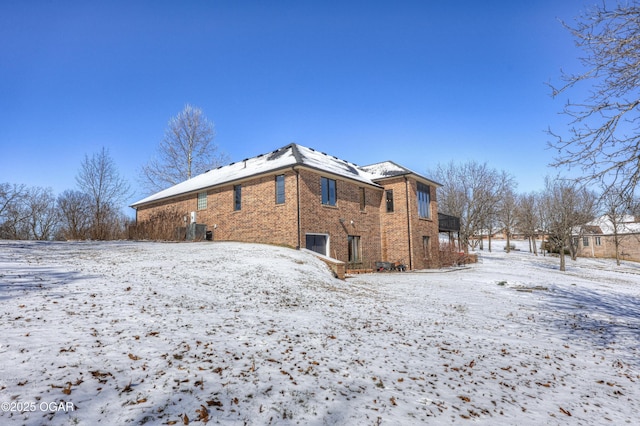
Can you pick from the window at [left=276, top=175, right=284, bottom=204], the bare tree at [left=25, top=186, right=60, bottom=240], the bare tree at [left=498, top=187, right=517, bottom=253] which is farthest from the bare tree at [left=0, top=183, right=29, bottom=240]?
the bare tree at [left=498, top=187, right=517, bottom=253]

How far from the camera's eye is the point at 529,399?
403cm

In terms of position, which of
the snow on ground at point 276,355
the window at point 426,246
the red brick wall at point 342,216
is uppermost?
the red brick wall at point 342,216

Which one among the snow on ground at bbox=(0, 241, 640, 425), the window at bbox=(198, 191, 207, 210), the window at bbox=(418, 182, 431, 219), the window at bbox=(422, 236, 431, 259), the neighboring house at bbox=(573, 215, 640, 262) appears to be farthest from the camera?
the neighboring house at bbox=(573, 215, 640, 262)

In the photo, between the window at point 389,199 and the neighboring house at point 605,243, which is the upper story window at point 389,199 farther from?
the neighboring house at point 605,243

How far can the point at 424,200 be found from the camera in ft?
75.0

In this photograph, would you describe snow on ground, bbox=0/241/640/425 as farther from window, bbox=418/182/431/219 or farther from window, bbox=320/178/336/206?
window, bbox=418/182/431/219

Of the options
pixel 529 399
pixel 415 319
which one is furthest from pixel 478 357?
pixel 415 319

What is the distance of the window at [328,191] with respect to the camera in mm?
18031

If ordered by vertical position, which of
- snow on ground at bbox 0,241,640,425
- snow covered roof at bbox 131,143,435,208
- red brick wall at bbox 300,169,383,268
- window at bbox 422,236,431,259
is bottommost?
snow on ground at bbox 0,241,640,425

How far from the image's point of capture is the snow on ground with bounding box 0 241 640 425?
9.96ft

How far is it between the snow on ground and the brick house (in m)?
8.14

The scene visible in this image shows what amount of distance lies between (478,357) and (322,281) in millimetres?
5912

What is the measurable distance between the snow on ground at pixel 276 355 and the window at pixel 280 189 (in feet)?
27.2

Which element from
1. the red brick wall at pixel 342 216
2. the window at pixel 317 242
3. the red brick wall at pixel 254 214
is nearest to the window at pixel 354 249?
the red brick wall at pixel 342 216
